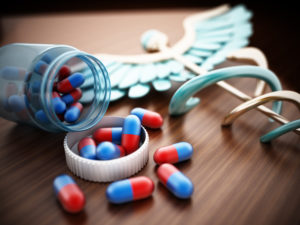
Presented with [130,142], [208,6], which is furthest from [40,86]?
[208,6]

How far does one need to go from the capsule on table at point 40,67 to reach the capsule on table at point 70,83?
14 cm

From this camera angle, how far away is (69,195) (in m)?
0.68

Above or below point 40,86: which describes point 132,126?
below

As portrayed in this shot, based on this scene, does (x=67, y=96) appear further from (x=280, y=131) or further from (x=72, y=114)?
(x=280, y=131)

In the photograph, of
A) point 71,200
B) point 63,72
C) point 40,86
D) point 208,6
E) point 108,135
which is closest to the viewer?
point 71,200

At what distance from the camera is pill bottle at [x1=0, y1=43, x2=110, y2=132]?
2.49 feet

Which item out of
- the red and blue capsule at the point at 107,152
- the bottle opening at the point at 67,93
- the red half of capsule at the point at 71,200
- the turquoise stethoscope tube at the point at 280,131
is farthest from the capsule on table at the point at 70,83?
the turquoise stethoscope tube at the point at 280,131

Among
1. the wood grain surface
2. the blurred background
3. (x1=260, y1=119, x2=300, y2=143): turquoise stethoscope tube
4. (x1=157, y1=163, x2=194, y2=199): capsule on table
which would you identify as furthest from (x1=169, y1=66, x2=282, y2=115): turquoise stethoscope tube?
the blurred background

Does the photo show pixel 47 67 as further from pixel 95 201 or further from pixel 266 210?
pixel 266 210

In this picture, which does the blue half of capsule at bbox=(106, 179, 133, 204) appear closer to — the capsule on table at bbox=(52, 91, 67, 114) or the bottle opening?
the bottle opening

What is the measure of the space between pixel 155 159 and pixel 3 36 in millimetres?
1271

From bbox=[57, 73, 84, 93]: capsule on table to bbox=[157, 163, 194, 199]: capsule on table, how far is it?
370mm

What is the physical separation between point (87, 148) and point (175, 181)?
0.81 feet

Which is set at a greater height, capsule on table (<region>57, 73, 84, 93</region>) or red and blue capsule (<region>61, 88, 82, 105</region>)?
capsule on table (<region>57, 73, 84, 93</region>)
